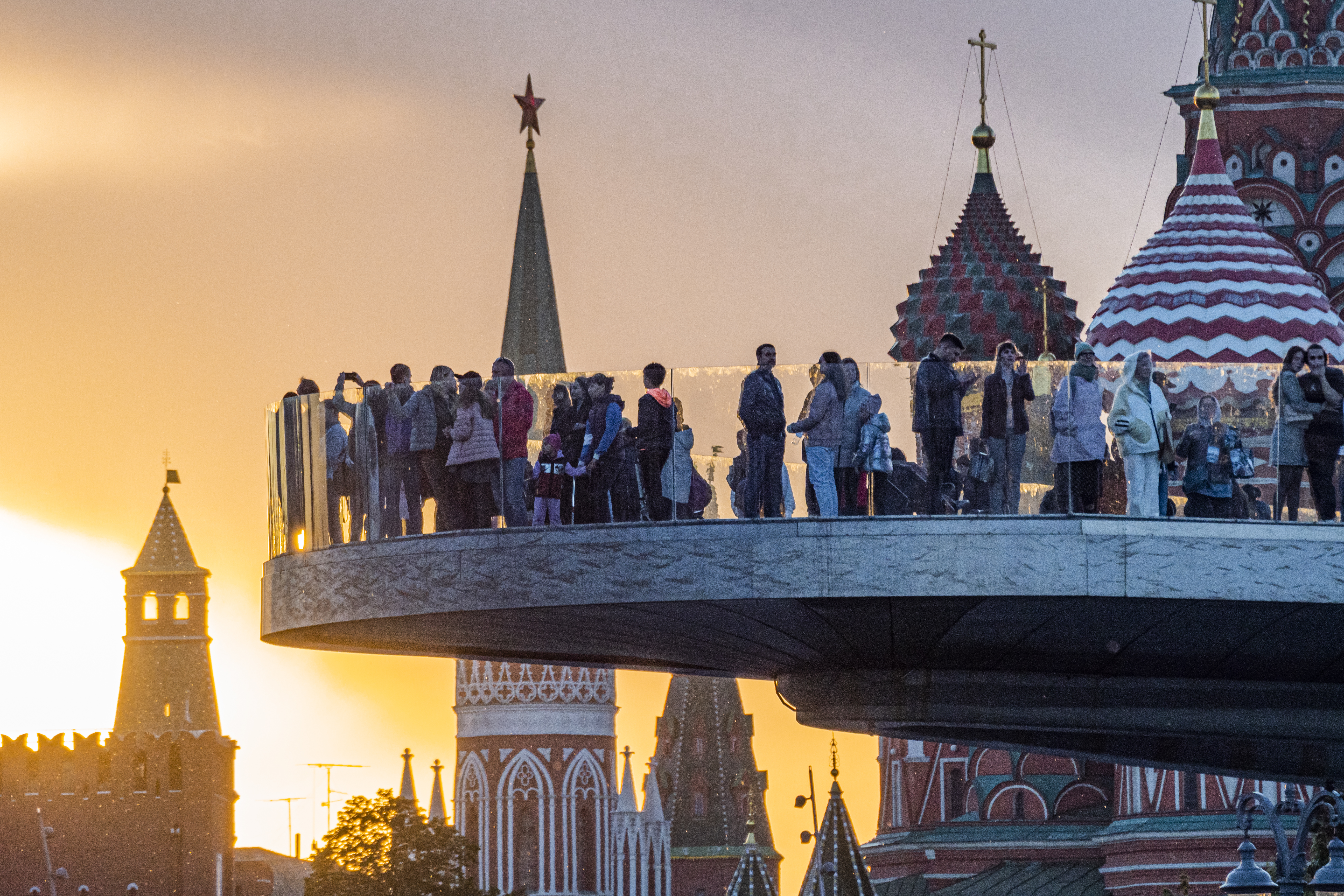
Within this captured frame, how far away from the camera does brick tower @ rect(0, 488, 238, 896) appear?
137750mm

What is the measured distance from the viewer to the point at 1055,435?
116 feet

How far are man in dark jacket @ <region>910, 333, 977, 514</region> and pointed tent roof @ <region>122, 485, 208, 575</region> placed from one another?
11693 cm

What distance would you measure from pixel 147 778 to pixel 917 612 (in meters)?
108

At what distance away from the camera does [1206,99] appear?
288 ft

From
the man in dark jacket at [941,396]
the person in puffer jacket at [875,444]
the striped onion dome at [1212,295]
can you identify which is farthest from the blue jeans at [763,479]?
the striped onion dome at [1212,295]

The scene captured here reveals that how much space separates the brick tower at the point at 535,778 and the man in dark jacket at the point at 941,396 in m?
105

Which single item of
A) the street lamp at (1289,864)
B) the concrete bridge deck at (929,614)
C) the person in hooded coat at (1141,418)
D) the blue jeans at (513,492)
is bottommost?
the street lamp at (1289,864)

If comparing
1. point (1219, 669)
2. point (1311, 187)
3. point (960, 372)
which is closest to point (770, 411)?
point (960, 372)

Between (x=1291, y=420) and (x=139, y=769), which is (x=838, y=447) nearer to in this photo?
(x=1291, y=420)

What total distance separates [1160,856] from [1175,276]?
75.7ft

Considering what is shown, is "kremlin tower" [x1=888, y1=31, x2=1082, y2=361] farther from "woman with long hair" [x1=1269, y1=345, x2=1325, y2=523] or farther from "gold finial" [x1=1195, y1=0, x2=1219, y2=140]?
"woman with long hair" [x1=1269, y1=345, x2=1325, y2=523]

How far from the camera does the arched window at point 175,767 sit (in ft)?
467

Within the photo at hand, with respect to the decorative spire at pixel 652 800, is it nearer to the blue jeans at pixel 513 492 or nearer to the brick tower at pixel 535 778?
the brick tower at pixel 535 778

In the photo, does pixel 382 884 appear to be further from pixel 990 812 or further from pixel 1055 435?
pixel 1055 435
